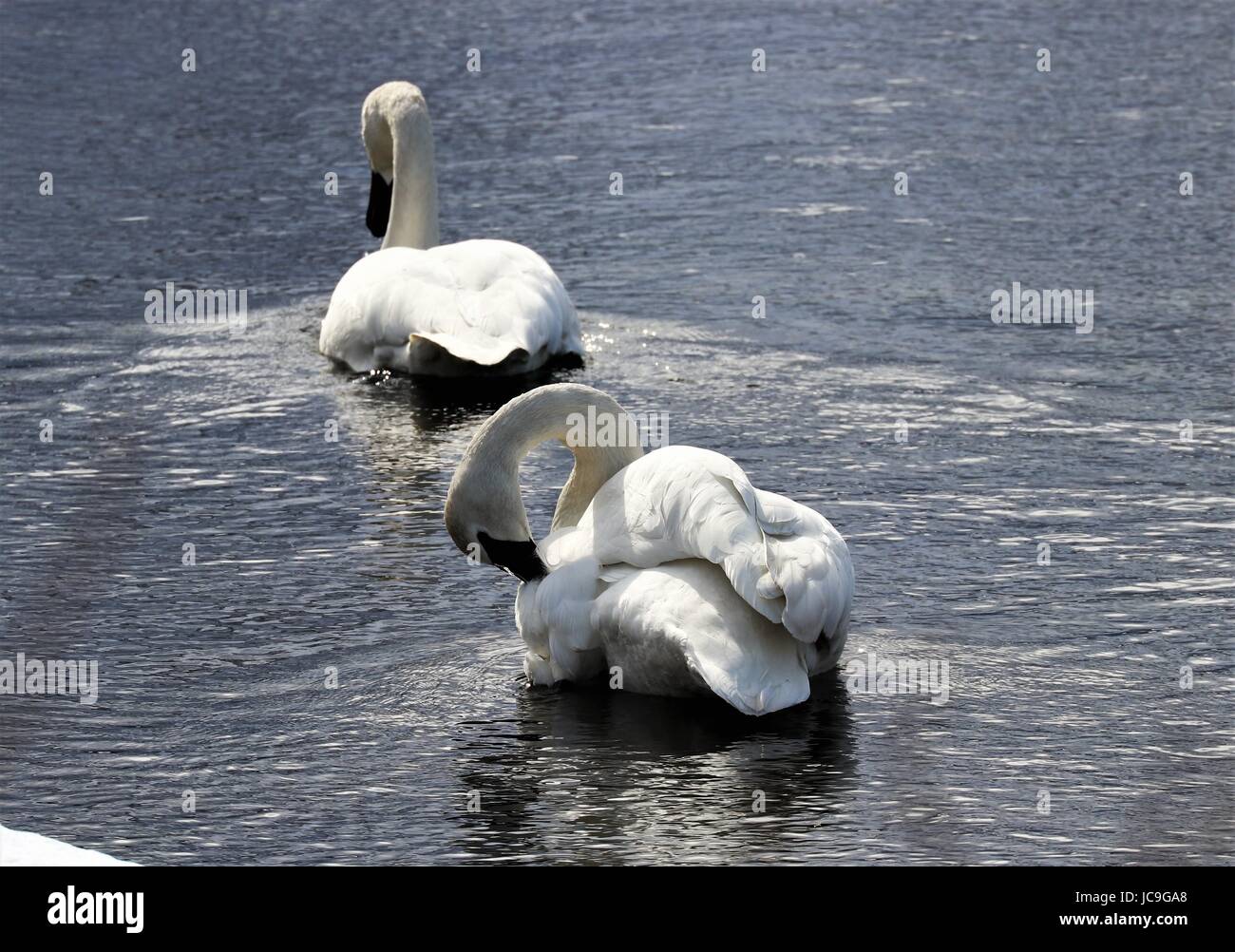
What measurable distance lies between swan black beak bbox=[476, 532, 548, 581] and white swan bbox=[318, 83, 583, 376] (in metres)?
4.33

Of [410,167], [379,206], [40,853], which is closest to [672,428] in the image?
[410,167]

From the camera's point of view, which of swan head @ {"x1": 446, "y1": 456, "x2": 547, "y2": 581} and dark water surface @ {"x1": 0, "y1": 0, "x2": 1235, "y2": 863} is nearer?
dark water surface @ {"x1": 0, "y1": 0, "x2": 1235, "y2": 863}

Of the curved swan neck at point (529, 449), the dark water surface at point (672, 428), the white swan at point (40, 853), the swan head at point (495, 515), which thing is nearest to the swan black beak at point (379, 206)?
the dark water surface at point (672, 428)

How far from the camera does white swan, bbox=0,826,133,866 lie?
681 centimetres

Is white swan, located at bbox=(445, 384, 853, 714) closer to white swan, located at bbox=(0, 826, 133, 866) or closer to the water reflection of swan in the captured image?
the water reflection of swan

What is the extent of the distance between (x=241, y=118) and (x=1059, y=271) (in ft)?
28.4

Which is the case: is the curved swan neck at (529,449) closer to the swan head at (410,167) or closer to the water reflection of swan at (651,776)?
the water reflection of swan at (651,776)

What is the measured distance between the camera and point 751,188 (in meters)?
17.6

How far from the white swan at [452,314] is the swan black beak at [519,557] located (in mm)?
4326

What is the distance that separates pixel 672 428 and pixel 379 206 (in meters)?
4.22

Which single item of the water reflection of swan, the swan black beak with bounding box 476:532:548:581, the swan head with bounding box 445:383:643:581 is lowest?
the water reflection of swan

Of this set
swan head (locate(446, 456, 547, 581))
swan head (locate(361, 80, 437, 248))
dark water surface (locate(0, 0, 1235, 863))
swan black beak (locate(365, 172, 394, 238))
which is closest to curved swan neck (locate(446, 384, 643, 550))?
swan head (locate(446, 456, 547, 581))

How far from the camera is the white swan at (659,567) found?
8.29 m
